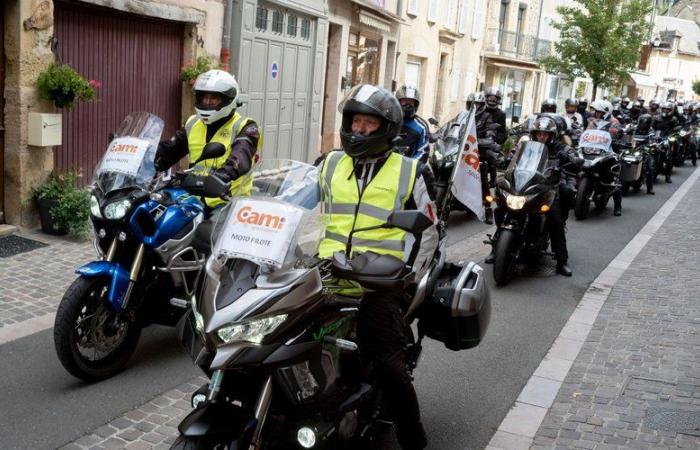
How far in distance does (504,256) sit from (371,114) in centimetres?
455

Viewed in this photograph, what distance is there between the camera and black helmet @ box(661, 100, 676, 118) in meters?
19.5

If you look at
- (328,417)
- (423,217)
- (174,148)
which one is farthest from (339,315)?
(174,148)

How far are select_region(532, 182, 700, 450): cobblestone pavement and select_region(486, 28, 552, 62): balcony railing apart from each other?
947 inches

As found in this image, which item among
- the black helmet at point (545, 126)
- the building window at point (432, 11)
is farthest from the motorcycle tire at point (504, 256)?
the building window at point (432, 11)

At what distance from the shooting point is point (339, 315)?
11.3ft

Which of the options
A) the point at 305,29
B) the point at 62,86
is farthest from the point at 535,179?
the point at 305,29

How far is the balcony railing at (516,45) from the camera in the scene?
3172cm

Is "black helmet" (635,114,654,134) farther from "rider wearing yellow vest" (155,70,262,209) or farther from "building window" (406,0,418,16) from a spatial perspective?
"rider wearing yellow vest" (155,70,262,209)

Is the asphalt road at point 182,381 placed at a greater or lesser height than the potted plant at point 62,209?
lesser

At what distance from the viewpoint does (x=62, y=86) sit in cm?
799

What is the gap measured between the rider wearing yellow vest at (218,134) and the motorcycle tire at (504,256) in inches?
125

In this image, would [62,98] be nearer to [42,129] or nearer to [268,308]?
[42,129]

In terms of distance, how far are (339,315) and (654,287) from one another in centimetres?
579

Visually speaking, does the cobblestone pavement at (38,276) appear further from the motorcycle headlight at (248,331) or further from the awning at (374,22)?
the awning at (374,22)
